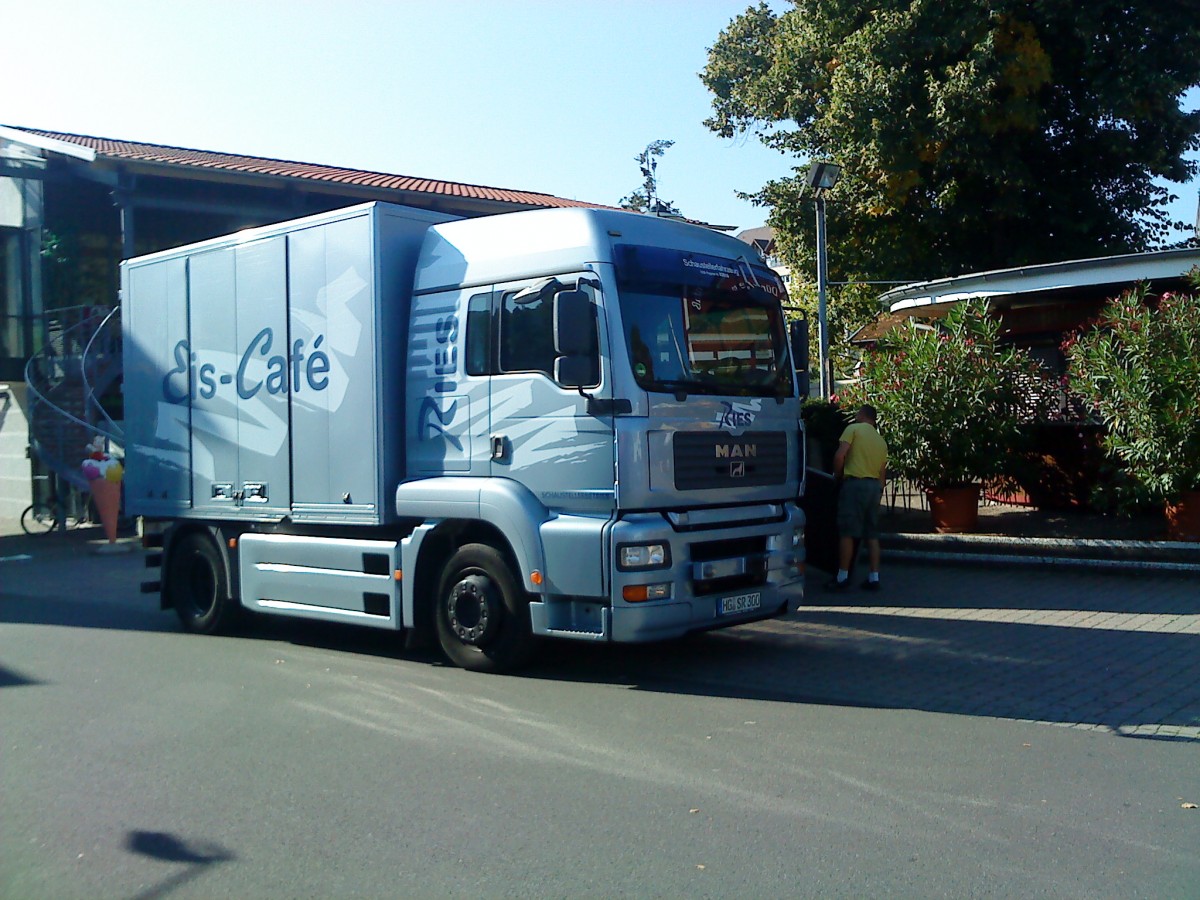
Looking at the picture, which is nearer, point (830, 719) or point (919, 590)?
point (830, 719)

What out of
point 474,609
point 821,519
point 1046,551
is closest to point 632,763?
point 474,609

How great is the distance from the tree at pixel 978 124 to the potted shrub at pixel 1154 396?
7.69 meters

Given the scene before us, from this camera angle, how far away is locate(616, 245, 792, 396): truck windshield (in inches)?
311

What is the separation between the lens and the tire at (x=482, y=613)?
8.14 m

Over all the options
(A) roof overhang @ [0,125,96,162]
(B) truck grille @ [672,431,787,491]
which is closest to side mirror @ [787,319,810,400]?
(B) truck grille @ [672,431,787,491]

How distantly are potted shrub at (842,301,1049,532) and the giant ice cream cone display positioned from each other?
11804mm

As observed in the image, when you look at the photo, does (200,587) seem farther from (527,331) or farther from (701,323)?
(701,323)

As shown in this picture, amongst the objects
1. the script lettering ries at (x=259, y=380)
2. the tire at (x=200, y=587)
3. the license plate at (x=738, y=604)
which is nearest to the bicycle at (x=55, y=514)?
the tire at (x=200, y=587)

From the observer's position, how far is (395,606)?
873 centimetres

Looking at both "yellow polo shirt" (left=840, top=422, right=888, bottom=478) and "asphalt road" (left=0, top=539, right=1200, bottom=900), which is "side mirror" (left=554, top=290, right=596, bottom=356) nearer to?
"asphalt road" (left=0, top=539, right=1200, bottom=900)

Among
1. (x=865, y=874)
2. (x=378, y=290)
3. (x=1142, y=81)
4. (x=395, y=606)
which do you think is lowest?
(x=865, y=874)

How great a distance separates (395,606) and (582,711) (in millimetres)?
1986

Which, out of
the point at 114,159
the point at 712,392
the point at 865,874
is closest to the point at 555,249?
the point at 712,392

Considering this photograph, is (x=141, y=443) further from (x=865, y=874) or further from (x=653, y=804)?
(x=865, y=874)
